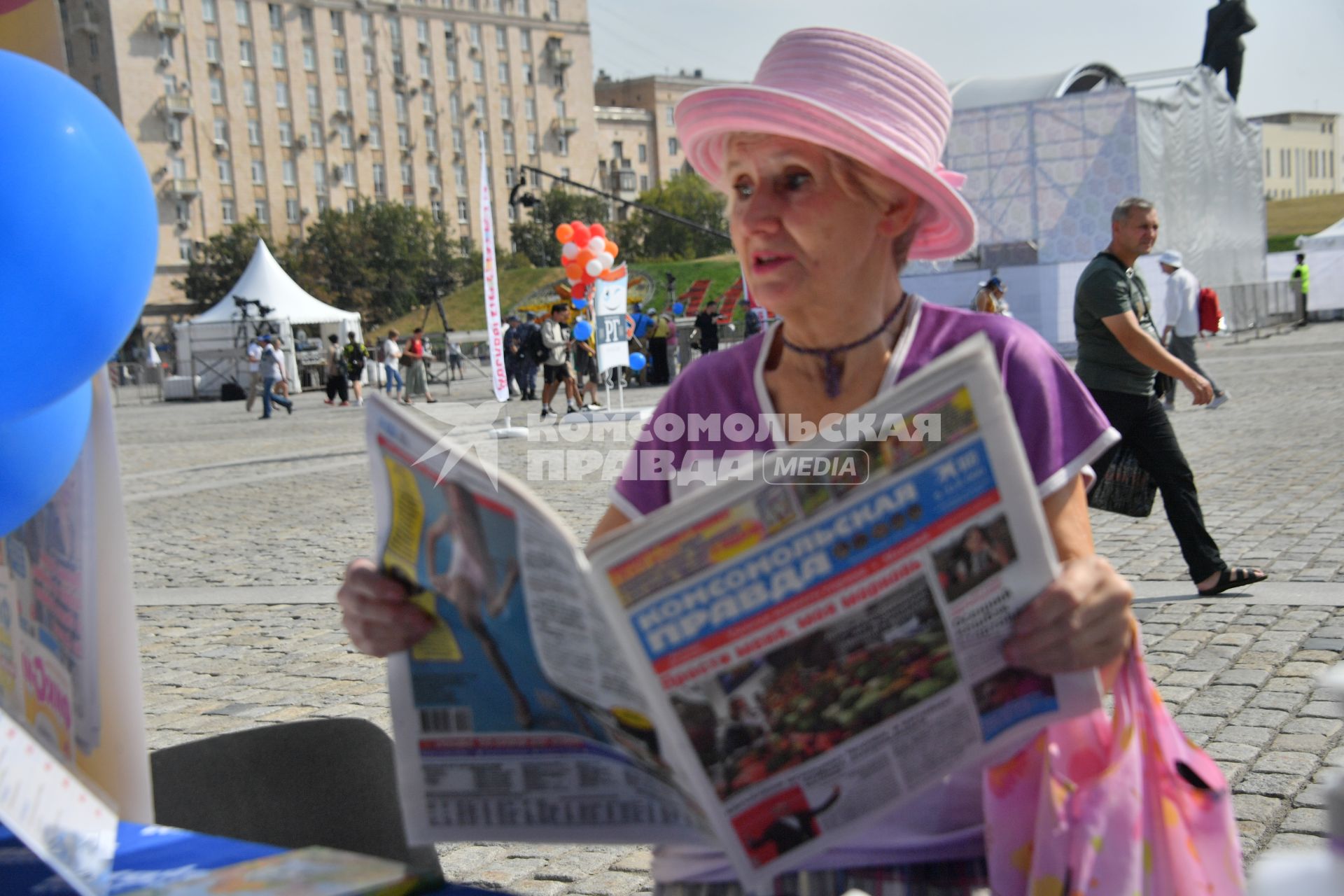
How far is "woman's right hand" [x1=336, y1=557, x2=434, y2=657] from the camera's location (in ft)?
4.86

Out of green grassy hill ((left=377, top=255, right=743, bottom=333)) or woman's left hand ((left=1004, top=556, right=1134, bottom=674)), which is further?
green grassy hill ((left=377, top=255, right=743, bottom=333))

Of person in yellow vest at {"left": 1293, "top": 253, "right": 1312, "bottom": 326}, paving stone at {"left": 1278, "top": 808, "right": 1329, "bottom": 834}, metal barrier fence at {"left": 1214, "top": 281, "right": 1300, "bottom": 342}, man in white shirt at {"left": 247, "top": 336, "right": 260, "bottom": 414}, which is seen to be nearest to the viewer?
paving stone at {"left": 1278, "top": 808, "right": 1329, "bottom": 834}

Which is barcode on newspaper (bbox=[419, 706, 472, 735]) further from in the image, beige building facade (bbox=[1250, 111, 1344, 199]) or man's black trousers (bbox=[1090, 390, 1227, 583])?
beige building facade (bbox=[1250, 111, 1344, 199])

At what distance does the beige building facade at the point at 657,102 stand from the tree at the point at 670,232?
40.7 feet

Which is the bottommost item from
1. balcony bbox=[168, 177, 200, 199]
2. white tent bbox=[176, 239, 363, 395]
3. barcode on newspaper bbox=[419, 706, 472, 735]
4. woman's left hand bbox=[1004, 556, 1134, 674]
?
barcode on newspaper bbox=[419, 706, 472, 735]

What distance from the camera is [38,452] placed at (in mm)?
2059

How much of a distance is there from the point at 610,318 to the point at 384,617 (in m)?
15.6

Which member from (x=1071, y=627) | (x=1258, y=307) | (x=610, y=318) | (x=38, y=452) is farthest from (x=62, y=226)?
(x=1258, y=307)

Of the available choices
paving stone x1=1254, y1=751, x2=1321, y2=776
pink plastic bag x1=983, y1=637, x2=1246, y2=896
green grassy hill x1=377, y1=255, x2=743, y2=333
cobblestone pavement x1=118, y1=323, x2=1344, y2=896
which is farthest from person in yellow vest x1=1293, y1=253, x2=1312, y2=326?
green grassy hill x1=377, y1=255, x2=743, y2=333

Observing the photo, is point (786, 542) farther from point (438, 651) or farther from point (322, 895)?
point (322, 895)

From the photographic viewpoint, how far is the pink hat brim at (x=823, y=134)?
1.54 metres

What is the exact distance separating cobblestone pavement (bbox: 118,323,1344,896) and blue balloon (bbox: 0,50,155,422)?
1.74 meters

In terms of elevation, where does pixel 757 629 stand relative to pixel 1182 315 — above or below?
below

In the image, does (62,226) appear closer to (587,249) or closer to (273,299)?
(587,249)
